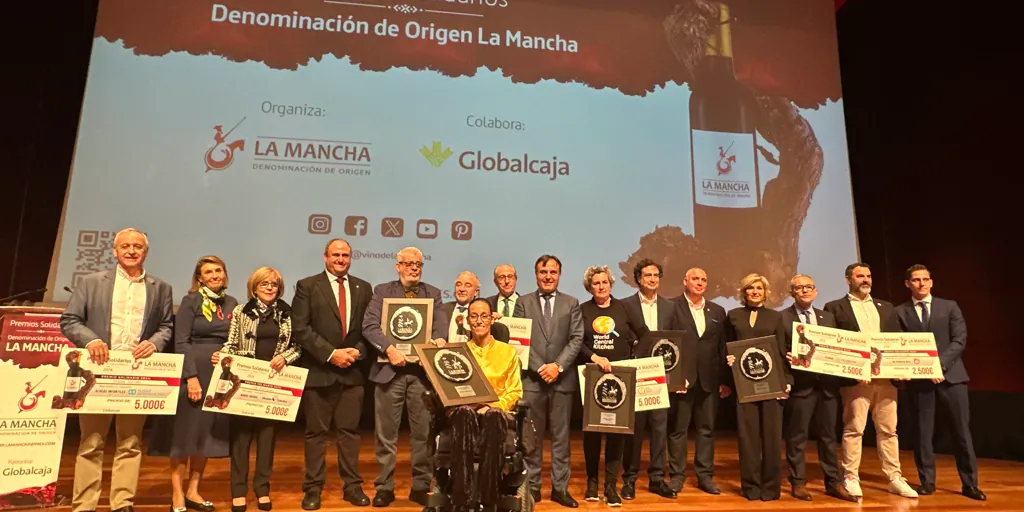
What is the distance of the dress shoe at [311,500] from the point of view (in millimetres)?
3600

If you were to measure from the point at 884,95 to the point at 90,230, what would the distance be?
339 inches

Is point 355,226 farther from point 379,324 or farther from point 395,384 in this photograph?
point 395,384

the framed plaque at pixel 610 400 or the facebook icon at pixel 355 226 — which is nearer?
the framed plaque at pixel 610 400

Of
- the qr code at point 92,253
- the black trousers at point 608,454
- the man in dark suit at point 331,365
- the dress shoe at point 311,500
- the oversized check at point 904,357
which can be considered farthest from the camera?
the qr code at point 92,253

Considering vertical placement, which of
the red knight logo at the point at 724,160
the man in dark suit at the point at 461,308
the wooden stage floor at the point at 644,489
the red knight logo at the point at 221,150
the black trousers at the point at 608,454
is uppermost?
the red knight logo at the point at 724,160

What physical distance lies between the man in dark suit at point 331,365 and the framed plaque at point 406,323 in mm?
219

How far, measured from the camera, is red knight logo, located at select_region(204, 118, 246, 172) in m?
5.11

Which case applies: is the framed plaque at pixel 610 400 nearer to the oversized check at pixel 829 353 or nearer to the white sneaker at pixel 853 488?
the oversized check at pixel 829 353

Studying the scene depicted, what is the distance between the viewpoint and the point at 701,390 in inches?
170

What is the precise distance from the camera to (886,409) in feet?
14.3

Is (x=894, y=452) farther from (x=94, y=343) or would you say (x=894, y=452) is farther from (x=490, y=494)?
(x=94, y=343)

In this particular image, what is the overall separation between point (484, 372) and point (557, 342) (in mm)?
784

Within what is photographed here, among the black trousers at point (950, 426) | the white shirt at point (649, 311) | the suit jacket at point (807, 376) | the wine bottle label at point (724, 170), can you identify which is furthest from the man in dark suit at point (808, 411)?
the wine bottle label at point (724, 170)

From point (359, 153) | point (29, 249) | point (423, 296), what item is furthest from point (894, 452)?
point (29, 249)
